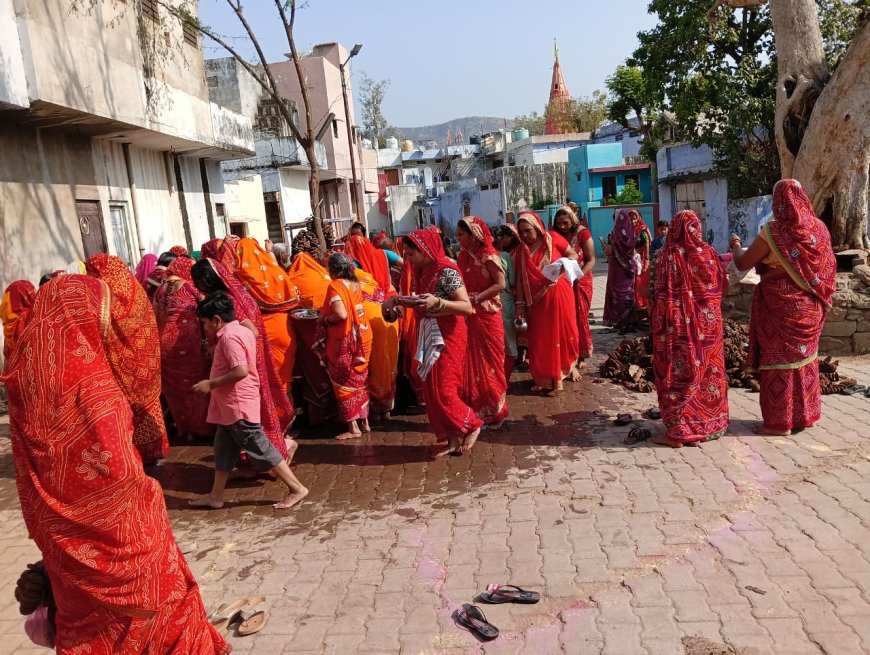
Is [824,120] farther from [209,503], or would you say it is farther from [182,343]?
[209,503]

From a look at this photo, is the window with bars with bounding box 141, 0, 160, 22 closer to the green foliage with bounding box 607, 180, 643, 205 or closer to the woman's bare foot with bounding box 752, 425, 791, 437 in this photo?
the woman's bare foot with bounding box 752, 425, 791, 437

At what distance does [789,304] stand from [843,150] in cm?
467

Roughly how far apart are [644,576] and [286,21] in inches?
447

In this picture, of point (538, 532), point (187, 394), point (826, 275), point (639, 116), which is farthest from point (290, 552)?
point (639, 116)

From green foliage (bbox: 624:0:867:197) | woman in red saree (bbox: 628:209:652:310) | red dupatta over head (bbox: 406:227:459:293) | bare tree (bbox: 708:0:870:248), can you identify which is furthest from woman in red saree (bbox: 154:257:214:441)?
green foliage (bbox: 624:0:867:197)

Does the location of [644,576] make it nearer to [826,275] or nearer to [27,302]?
[826,275]

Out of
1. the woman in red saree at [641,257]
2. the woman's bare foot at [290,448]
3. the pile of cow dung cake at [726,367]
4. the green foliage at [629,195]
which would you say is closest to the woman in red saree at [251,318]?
the woman's bare foot at [290,448]

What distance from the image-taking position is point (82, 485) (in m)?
2.55

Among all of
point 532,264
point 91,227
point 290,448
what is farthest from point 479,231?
point 91,227

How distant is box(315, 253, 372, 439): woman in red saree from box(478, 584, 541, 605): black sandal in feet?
9.88

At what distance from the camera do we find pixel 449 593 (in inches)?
140

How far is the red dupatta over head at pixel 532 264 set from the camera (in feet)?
23.3

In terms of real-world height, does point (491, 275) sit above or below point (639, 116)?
below

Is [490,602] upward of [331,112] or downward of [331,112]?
downward
